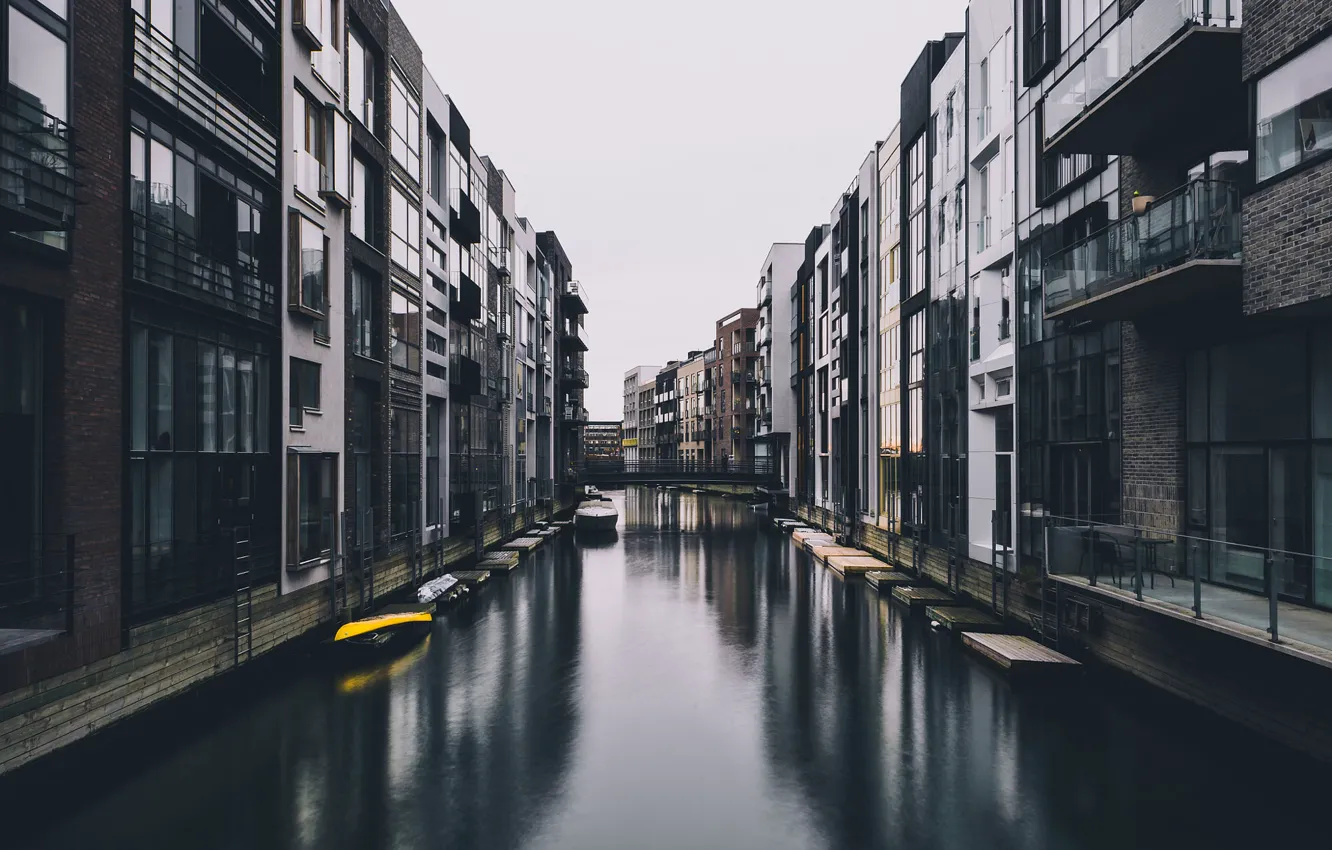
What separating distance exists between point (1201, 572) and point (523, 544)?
31.1m

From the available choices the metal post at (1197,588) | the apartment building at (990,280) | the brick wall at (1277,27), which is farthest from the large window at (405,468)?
the brick wall at (1277,27)

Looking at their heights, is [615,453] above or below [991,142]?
below

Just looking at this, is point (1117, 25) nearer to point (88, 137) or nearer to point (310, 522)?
point (88, 137)

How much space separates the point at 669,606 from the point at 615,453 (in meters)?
150

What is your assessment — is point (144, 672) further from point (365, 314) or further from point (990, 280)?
point (990, 280)

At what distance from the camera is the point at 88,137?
1161cm

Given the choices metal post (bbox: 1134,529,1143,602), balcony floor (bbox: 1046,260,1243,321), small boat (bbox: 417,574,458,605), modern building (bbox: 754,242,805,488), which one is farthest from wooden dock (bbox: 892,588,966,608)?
modern building (bbox: 754,242,805,488)

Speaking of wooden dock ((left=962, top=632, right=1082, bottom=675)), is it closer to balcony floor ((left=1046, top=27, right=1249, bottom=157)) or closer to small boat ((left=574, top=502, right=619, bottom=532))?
balcony floor ((left=1046, top=27, right=1249, bottom=157))

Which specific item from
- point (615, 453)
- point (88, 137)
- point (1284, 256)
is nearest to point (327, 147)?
point (88, 137)

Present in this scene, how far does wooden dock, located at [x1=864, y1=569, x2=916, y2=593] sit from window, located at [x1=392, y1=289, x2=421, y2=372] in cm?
1816

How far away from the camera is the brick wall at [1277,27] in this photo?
9.80 m

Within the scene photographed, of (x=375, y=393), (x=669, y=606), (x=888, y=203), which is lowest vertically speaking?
(x=669, y=606)

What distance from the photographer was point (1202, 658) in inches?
483

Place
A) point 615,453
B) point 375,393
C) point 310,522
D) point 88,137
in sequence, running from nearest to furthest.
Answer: point 88,137
point 310,522
point 375,393
point 615,453
